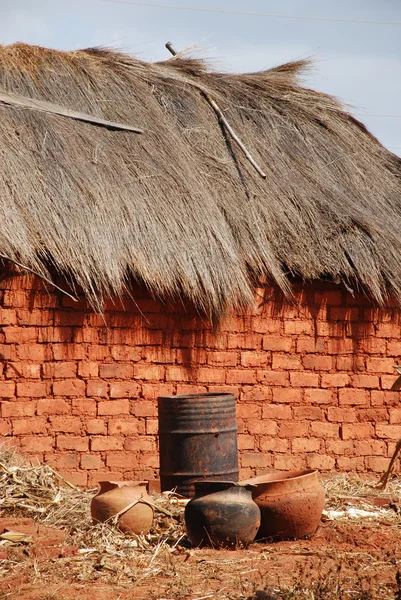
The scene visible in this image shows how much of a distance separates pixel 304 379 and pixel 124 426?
189cm

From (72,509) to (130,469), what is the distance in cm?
142

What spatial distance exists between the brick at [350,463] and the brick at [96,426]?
2440 millimetres

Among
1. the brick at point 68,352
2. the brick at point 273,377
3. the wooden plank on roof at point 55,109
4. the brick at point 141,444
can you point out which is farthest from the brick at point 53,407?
the wooden plank on roof at point 55,109

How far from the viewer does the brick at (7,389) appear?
309 inches

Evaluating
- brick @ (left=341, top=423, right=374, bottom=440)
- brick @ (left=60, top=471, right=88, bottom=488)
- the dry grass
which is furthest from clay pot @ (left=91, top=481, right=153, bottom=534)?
brick @ (left=341, top=423, right=374, bottom=440)

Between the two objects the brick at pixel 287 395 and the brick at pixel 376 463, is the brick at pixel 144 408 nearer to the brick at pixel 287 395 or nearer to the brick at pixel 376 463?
the brick at pixel 287 395

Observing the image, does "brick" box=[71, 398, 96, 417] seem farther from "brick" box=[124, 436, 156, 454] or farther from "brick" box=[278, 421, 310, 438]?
"brick" box=[278, 421, 310, 438]

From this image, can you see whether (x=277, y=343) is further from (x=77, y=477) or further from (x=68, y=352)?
(x=77, y=477)

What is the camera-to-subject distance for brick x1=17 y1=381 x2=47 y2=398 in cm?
793

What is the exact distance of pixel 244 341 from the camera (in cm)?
888

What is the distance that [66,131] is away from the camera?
948 centimetres

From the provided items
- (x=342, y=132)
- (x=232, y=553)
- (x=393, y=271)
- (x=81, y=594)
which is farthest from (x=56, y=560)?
(x=342, y=132)

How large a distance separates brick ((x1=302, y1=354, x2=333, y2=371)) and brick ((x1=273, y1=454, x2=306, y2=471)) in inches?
34.6

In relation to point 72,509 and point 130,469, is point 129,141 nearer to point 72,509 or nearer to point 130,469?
point 130,469
